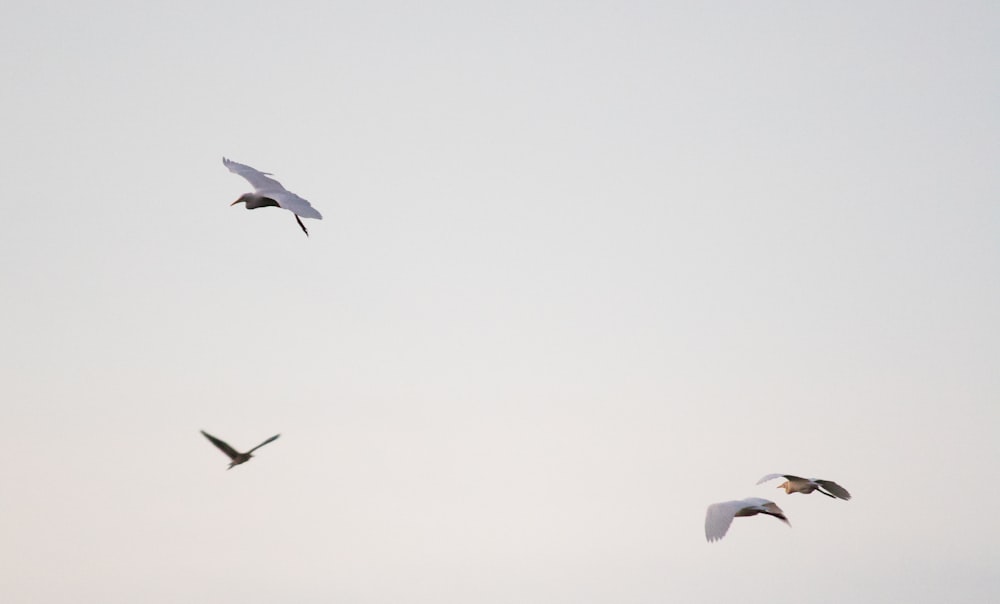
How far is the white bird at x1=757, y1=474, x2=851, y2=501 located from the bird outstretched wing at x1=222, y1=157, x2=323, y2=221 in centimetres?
1806

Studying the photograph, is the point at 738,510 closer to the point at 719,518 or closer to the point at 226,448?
the point at 719,518

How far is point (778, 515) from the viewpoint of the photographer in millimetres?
40750

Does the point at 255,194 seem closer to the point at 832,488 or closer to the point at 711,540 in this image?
the point at 711,540

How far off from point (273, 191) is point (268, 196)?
2.57ft

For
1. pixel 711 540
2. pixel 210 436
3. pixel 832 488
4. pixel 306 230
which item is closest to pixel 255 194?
pixel 306 230

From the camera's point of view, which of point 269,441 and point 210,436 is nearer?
point 269,441

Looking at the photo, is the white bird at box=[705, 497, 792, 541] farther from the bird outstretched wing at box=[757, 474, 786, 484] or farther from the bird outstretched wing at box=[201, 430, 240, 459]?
the bird outstretched wing at box=[201, 430, 240, 459]

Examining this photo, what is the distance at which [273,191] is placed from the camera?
42.2m

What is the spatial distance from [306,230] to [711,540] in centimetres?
1573

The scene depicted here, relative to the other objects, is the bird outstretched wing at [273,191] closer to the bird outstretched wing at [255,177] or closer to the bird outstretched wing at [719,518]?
the bird outstretched wing at [255,177]

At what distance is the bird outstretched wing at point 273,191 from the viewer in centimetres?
3909

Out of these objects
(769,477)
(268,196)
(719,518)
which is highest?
(268,196)

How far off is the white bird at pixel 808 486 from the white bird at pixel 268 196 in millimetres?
18069

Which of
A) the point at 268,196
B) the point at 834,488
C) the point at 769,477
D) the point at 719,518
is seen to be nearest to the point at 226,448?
the point at 268,196
